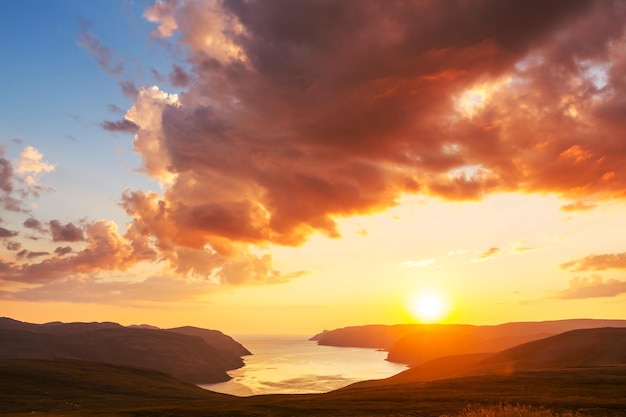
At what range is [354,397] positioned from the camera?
71.8 metres

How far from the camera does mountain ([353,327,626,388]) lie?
117312 millimetres

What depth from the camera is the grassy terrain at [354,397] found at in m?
55.6

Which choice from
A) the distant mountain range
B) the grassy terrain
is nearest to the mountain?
the distant mountain range

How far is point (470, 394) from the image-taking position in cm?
6688

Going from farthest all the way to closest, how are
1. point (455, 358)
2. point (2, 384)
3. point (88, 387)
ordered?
point (455, 358)
point (88, 387)
point (2, 384)

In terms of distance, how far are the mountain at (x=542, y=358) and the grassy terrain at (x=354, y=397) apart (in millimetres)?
35262

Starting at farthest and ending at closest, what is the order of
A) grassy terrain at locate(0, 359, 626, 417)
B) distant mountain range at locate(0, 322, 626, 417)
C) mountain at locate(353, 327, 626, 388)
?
mountain at locate(353, 327, 626, 388) < distant mountain range at locate(0, 322, 626, 417) < grassy terrain at locate(0, 359, 626, 417)

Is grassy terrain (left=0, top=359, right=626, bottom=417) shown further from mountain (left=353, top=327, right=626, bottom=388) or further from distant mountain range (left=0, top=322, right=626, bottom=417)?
mountain (left=353, top=327, right=626, bottom=388)

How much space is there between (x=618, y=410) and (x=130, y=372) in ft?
448

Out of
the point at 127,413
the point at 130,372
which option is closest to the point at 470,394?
the point at 127,413

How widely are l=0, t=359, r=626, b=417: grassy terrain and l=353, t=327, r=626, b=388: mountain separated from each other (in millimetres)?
35262

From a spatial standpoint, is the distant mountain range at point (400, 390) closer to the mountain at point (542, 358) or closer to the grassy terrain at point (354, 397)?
the grassy terrain at point (354, 397)

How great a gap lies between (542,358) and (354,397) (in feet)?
269

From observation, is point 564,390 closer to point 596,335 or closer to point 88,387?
point 596,335
